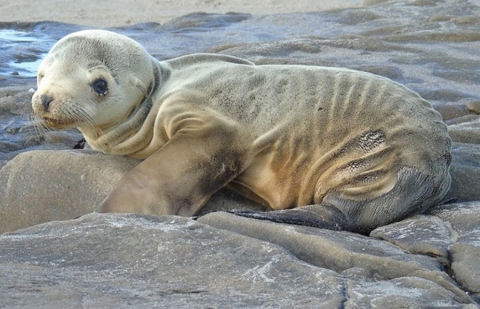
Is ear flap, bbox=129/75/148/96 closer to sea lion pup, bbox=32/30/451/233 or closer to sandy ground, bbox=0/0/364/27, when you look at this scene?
sea lion pup, bbox=32/30/451/233

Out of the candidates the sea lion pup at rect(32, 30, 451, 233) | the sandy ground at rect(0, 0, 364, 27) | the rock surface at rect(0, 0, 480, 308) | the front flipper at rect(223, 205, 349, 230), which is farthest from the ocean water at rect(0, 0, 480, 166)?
the sandy ground at rect(0, 0, 364, 27)

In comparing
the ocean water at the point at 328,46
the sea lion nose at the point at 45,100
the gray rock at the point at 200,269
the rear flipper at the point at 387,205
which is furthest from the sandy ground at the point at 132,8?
the gray rock at the point at 200,269

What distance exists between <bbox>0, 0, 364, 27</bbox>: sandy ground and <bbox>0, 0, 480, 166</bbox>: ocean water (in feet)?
6.33

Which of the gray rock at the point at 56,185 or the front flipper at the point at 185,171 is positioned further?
the gray rock at the point at 56,185

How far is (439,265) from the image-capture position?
3480mm

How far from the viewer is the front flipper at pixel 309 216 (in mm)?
4000

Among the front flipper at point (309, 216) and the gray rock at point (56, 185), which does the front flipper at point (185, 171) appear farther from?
the front flipper at point (309, 216)

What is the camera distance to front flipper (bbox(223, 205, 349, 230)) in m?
4.00

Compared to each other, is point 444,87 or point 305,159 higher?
point 305,159

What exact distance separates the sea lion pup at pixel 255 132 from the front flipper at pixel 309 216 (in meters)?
0.01

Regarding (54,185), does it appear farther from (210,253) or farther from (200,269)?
(200,269)

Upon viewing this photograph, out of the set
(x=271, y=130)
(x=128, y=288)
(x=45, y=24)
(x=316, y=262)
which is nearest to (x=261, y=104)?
(x=271, y=130)

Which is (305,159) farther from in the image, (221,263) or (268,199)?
(221,263)

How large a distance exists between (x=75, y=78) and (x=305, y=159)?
1200mm
